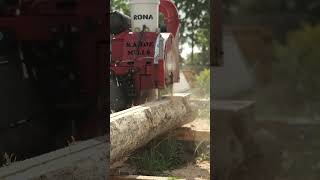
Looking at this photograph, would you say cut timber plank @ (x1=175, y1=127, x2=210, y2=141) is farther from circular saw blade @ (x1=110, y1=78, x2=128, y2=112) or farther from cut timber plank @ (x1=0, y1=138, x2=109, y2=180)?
cut timber plank @ (x1=0, y1=138, x2=109, y2=180)

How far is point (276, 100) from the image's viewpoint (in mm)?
1336

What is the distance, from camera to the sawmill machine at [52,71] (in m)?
1.75

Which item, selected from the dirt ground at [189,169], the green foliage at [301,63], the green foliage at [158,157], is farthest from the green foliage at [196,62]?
the green foliage at [301,63]

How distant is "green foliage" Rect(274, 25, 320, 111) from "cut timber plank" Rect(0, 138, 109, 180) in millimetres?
852

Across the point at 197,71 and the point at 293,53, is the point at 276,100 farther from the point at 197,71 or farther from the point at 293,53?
the point at 197,71

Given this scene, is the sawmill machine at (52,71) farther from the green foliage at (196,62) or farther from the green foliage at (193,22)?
the green foliage at (196,62)

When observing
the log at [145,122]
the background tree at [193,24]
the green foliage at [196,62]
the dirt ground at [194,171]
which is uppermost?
the background tree at [193,24]

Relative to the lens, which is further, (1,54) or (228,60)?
(1,54)

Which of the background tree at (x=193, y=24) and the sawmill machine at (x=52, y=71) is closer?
the sawmill machine at (x=52, y=71)

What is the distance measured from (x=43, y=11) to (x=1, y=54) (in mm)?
244

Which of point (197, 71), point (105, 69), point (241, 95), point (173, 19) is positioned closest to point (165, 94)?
point (173, 19)

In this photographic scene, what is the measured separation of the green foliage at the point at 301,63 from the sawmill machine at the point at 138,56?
2.40 metres

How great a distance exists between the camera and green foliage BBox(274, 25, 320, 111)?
1275mm

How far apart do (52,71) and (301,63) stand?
38.5 inches
